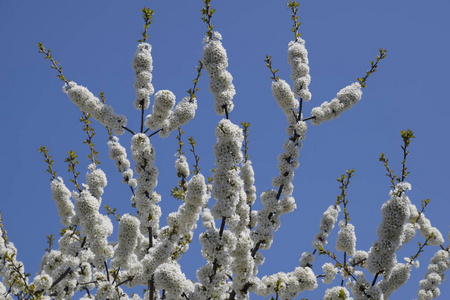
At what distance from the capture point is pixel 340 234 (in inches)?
372

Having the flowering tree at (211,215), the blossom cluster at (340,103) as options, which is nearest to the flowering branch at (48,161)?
the flowering tree at (211,215)

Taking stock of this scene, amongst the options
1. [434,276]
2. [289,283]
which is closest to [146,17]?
[289,283]

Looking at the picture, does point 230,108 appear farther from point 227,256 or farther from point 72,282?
point 72,282

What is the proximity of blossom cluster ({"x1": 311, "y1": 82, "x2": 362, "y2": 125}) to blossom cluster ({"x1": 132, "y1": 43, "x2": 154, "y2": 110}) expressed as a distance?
3660 millimetres

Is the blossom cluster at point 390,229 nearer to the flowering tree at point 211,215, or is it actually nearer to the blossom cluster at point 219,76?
the flowering tree at point 211,215

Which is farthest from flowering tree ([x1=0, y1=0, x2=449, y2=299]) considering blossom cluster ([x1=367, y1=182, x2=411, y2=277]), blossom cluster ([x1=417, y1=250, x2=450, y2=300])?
blossom cluster ([x1=417, y1=250, x2=450, y2=300])

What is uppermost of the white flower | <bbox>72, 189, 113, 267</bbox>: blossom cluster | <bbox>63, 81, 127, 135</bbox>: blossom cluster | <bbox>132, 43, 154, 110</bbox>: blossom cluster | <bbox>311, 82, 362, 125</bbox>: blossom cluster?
<bbox>311, 82, 362, 125</bbox>: blossom cluster

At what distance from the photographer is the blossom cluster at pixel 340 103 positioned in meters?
9.79

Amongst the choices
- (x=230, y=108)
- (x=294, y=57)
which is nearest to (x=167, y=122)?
(x=230, y=108)

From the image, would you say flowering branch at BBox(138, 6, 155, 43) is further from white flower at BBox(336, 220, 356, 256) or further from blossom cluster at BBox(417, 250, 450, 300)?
blossom cluster at BBox(417, 250, 450, 300)

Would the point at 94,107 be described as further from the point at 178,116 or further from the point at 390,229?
the point at 390,229

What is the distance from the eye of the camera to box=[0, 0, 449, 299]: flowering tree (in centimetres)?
722

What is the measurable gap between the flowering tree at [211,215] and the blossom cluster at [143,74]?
20 millimetres

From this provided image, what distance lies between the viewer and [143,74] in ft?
28.3
